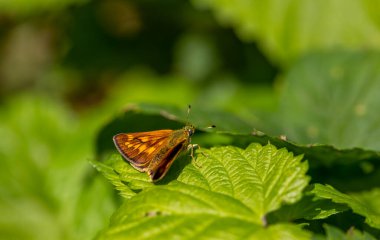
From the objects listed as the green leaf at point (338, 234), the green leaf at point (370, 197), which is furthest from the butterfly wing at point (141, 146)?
the green leaf at point (370, 197)

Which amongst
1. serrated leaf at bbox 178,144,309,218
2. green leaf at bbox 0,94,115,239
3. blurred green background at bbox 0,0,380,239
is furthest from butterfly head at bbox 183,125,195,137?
green leaf at bbox 0,94,115,239

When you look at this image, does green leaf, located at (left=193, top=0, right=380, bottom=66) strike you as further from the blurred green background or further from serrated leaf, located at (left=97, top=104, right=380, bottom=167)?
serrated leaf, located at (left=97, top=104, right=380, bottom=167)

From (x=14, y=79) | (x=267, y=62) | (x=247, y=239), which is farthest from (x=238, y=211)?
→ (x=14, y=79)

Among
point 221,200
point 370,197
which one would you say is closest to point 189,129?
point 221,200

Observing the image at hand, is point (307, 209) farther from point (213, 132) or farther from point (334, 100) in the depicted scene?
point (334, 100)

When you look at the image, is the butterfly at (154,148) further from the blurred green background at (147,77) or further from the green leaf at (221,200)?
the blurred green background at (147,77)
